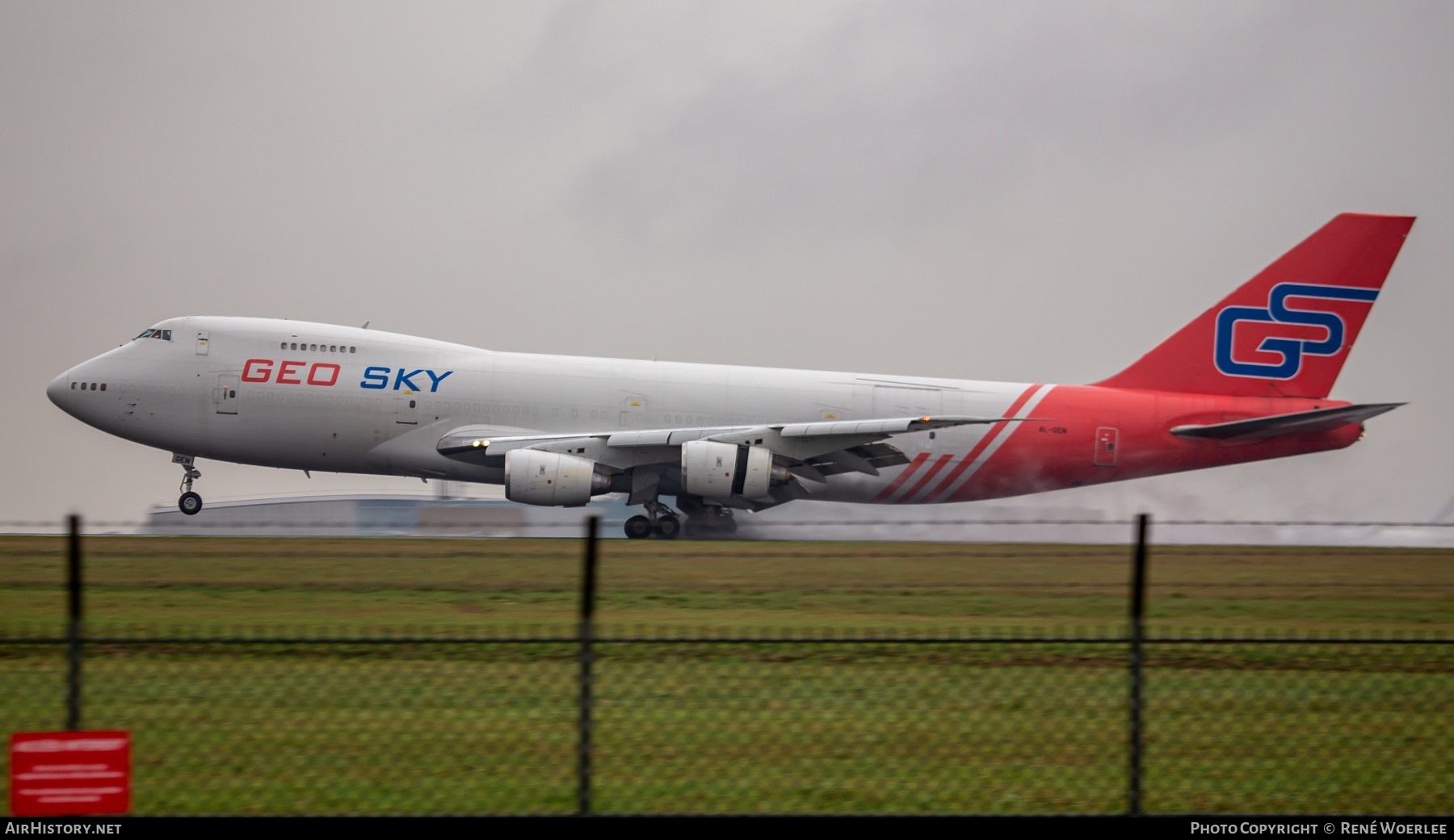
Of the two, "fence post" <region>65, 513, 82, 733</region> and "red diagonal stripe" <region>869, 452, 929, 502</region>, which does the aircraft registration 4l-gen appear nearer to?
"red diagonal stripe" <region>869, 452, 929, 502</region>

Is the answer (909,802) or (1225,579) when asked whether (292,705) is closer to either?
(909,802)

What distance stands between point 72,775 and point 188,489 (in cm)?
2213

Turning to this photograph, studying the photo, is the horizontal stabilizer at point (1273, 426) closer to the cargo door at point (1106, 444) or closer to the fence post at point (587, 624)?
the cargo door at point (1106, 444)

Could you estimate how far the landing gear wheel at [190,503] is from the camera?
26125 mm

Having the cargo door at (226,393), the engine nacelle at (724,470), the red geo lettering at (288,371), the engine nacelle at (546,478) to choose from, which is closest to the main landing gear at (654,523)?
the engine nacelle at (724,470)

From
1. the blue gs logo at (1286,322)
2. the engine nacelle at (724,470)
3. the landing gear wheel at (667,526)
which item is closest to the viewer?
the engine nacelle at (724,470)

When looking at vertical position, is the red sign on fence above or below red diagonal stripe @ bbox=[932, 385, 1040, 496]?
below

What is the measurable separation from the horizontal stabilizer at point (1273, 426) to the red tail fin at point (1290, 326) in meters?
1.07

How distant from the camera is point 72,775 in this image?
569 centimetres

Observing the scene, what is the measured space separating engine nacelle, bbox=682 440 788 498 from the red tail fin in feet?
26.7

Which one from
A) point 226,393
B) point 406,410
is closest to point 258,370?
point 226,393

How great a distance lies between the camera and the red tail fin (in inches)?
1114

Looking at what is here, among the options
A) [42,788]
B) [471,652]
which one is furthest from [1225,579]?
[42,788]

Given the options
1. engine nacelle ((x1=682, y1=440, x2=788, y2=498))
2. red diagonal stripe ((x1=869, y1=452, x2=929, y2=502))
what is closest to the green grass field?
engine nacelle ((x1=682, y1=440, x2=788, y2=498))
